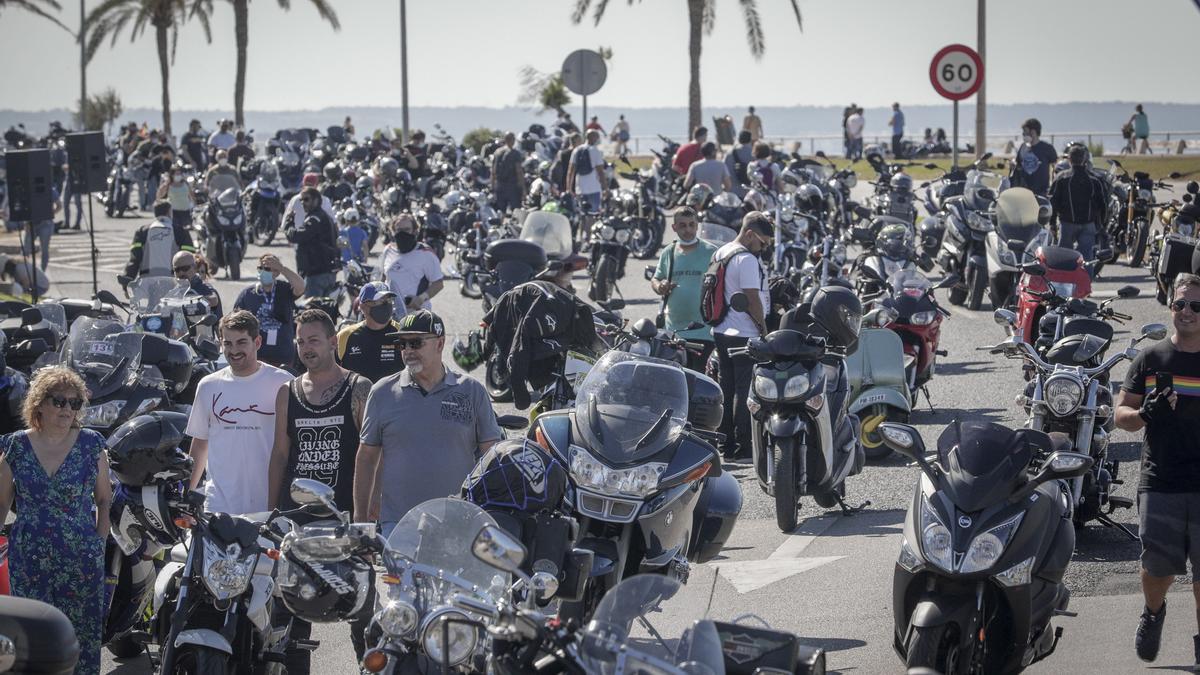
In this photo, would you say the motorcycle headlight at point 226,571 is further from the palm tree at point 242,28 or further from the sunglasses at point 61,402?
the palm tree at point 242,28

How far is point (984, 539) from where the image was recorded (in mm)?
6316

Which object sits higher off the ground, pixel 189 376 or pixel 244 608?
pixel 189 376

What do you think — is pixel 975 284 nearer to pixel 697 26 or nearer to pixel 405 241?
pixel 405 241

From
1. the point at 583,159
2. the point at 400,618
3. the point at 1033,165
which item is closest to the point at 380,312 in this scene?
the point at 400,618

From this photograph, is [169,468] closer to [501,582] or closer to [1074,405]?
[501,582]

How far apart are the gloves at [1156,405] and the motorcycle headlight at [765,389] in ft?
8.95

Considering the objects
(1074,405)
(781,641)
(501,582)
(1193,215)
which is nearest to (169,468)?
(501,582)

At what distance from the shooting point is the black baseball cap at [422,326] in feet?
23.6

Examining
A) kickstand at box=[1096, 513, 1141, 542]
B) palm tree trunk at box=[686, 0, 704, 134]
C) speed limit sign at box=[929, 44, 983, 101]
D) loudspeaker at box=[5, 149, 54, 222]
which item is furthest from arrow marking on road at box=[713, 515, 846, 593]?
palm tree trunk at box=[686, 0, 704, 134]

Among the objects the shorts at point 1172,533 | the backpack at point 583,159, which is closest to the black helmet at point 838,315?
the shorts at point 1172,533

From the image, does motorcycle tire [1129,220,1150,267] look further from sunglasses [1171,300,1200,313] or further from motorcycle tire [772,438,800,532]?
sunglasses [1171,300,1200,313]

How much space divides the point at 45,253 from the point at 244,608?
1916cm

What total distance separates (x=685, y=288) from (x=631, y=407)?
5329 mm

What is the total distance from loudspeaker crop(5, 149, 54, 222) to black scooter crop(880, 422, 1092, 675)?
1389 centimetres
